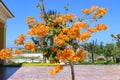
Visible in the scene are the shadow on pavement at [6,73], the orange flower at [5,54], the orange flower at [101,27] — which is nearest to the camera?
the orange flower at [101,27]

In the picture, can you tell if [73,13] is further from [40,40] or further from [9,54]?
[9,54]

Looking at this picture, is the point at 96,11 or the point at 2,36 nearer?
the point at 96,11

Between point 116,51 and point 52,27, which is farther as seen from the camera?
point 116,51

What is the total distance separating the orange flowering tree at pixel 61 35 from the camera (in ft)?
16.0

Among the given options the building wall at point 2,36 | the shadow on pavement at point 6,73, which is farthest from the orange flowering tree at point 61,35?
the building wall at point 2,36

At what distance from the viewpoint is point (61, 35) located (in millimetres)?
4906

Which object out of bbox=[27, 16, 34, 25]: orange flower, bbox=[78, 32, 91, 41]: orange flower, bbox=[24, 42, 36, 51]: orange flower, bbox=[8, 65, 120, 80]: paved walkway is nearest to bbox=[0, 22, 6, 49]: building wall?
bbox=[8, 65, 120, 80]: paved walkway

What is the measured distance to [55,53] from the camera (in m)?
5.21

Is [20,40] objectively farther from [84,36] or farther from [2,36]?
[2,36]

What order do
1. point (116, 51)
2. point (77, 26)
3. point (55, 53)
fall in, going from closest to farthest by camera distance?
point (77, 26)
point (55, 53)
point (116, 51)

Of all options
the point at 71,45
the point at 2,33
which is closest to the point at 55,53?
the point at 71,45

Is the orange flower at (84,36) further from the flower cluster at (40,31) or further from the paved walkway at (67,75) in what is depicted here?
the paved walkway at (67,75)

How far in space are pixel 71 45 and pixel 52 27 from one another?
16.0 inches

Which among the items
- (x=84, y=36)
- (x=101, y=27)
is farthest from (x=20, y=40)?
(x=101, y=27)
